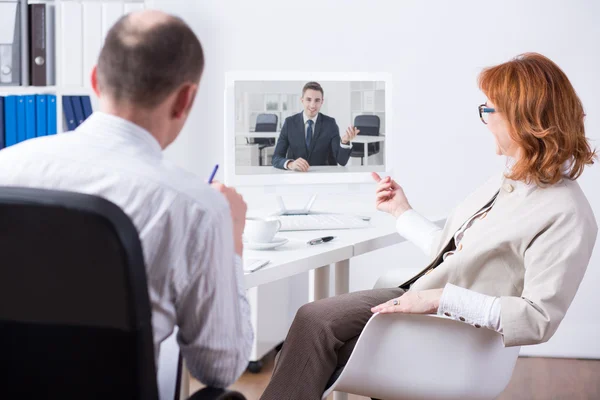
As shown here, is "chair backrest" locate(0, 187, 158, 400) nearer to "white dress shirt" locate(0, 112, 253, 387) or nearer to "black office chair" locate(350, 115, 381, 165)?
"white dress shirt" locate(0, 112, 253, 387)

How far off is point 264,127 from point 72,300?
5.34 ft

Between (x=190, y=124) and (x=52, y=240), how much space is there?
2.72m

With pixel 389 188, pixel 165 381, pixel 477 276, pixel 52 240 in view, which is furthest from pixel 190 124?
pixel 52 240

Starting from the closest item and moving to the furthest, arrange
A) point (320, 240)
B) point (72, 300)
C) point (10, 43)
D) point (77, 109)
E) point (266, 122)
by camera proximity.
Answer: point (72, 300), point (320, 240), point (266, 122), point (10, 43), point (77, 109)

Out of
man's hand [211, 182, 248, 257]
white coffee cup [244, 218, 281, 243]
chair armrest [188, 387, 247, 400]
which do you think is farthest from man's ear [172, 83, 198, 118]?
white coffee cup [244, 218, 281, 243]

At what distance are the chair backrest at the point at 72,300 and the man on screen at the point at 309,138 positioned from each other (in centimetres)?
161

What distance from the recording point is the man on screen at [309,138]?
8.31 ft

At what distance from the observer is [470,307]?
1.72 m

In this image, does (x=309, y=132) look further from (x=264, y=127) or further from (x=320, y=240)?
(x=320, y=240)

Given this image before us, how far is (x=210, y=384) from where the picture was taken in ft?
3.78

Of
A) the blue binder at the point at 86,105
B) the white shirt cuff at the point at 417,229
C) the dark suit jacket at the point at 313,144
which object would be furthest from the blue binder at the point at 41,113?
the white shirt cuff at the point at 417,229

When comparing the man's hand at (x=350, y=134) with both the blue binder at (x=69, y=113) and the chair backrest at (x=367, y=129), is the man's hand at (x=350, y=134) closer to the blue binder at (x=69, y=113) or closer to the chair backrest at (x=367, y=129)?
the chair backrest at (x=367, y=129)

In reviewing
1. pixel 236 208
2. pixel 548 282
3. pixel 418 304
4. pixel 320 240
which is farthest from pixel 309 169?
pixel 236 208

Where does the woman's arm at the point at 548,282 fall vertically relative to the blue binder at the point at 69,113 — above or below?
below
